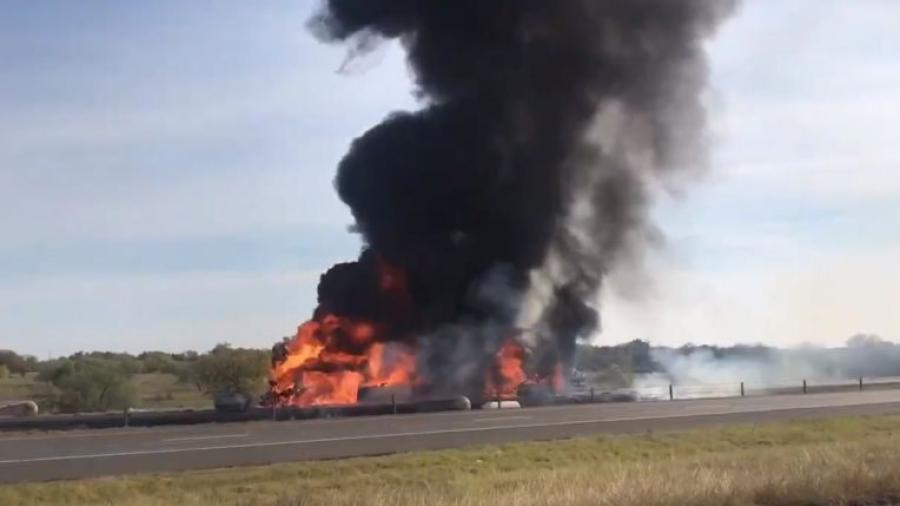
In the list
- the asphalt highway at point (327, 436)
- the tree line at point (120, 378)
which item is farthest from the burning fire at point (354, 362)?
the asphalt highway at point (327, 436)

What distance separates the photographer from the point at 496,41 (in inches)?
2061

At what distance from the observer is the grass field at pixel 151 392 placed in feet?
187

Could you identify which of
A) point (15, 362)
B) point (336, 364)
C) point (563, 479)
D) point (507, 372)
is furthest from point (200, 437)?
point (15, 362)

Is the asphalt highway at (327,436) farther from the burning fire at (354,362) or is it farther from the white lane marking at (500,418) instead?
the burning fire at (354,362)

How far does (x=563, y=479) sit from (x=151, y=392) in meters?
56.0

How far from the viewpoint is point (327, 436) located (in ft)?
94.5

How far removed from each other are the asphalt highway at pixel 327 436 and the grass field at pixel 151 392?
20988mm

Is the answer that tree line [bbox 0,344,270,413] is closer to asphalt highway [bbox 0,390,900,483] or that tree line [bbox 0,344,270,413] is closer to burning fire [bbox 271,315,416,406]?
burning fire [bbox 271,315,416,406]

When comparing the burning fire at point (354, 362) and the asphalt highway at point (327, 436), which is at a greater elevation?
the burning fire at point (354, 362)

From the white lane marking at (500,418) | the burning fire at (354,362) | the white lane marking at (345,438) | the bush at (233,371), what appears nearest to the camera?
the white lane marking at (345,438)

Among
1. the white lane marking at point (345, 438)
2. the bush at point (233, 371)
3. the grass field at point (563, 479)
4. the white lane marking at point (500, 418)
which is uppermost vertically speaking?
the bush at point (233, 371)

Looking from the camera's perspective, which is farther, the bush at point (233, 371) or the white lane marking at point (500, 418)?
the bush at point (233, 371)

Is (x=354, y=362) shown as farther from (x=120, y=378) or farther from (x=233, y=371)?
(x=233, y=371)

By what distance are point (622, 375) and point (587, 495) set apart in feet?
225
